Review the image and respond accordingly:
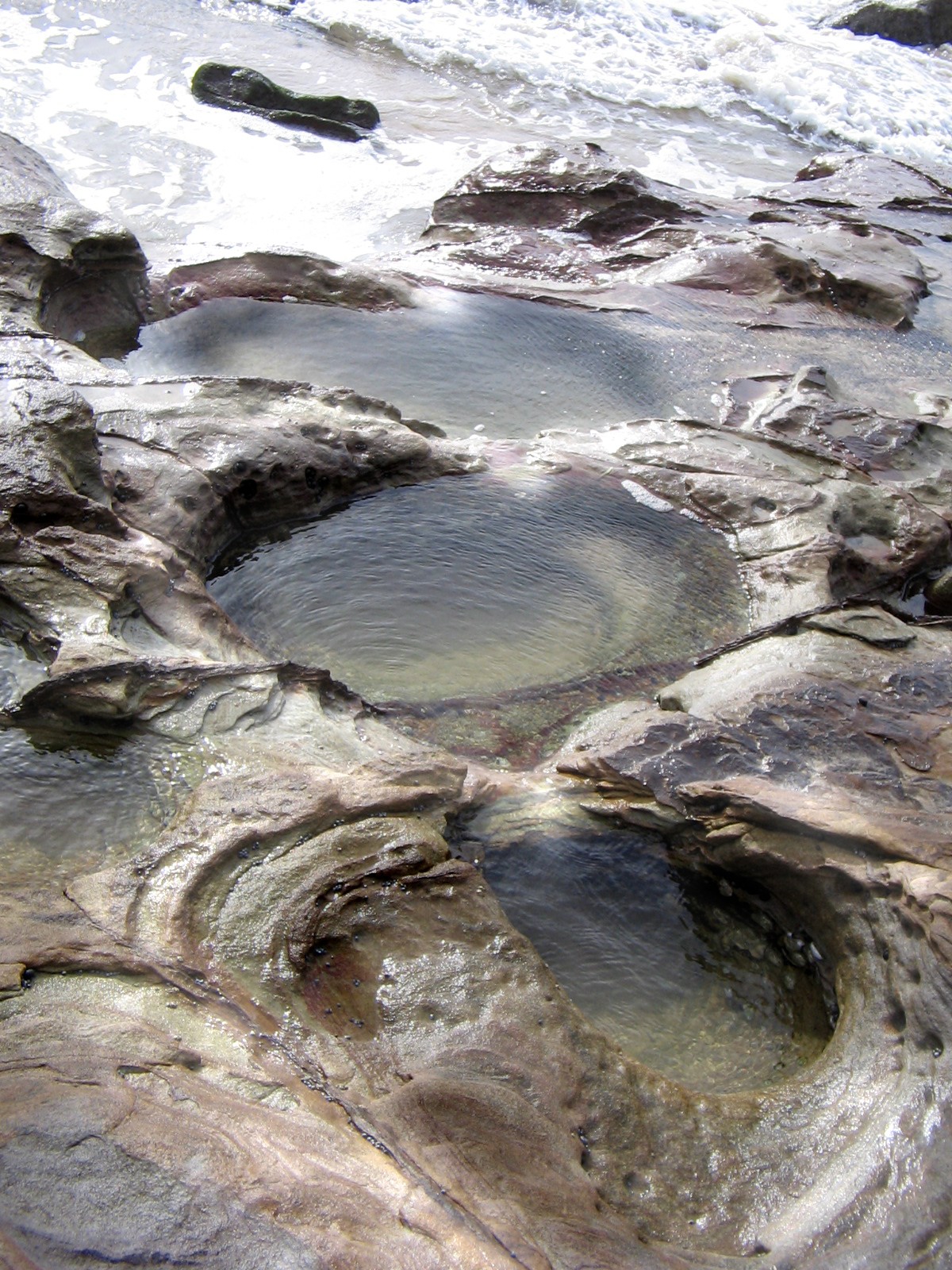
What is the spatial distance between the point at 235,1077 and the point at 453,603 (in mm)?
2945

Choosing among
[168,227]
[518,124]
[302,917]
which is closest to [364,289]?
[168,227]

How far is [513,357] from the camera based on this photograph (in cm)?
754

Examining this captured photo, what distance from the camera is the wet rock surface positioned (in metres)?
2.37

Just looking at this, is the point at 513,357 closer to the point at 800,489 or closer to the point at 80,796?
the point at 800,489

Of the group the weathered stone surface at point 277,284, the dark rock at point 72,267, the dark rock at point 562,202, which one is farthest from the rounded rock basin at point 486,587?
the dark rock at point 562,202

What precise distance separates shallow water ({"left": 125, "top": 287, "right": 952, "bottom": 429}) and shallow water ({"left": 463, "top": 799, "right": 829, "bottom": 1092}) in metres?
3.43

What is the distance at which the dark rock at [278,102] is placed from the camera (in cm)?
1212

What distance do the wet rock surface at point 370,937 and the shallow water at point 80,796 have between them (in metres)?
0.01

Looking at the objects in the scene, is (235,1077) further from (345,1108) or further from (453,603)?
(453,603)

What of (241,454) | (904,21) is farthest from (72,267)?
(904,21)

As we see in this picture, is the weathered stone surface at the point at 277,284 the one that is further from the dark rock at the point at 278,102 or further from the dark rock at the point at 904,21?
the dark rock at the point at 904,21

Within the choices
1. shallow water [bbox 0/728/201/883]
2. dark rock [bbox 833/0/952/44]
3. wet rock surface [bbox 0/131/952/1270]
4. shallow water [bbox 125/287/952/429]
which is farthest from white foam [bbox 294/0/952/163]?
shallow water [bbox 0/728/201/883]

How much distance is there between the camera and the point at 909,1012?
3215 mm

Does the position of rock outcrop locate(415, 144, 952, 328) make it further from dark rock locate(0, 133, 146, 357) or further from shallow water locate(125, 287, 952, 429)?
dark rock locate(0, 133, 146, 357)
